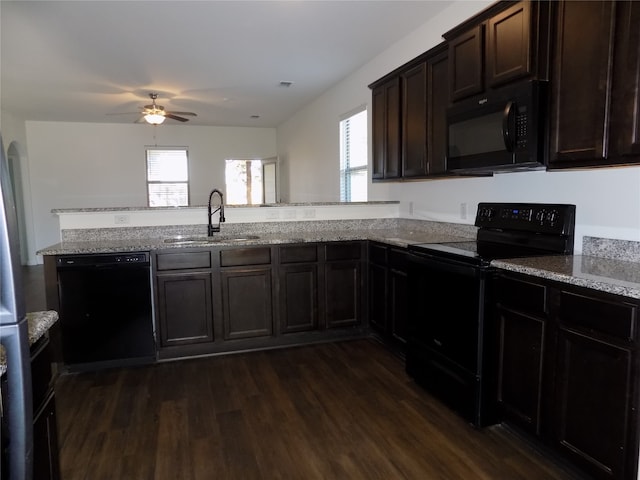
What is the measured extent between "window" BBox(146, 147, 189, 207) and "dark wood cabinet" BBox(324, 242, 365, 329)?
5842mm

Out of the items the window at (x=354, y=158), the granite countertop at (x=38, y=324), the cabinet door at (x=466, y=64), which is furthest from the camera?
the window at (x=354, y=158)

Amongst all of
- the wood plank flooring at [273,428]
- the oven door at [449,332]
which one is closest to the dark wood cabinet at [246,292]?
the wood plank flooring at [273,428]

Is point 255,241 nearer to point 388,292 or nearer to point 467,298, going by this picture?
point 388,292

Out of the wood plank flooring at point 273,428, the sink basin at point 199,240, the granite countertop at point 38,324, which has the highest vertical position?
the sink basin at point 199,240

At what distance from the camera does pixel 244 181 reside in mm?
9148

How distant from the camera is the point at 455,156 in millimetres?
2793

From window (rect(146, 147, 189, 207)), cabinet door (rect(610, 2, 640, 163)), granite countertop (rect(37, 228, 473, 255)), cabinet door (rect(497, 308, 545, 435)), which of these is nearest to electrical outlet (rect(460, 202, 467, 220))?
granite countertop (rect(37, 228, 473, 255))

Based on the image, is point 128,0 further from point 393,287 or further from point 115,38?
point 393,287

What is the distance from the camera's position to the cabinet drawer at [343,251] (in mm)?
3646

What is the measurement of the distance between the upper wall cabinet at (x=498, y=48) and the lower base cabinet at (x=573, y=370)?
1.10 metres

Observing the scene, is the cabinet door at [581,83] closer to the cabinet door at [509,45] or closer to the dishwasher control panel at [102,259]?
the cabinet door at [509,45]

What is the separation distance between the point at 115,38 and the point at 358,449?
3880mm

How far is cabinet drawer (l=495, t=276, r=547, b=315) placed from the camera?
1.95m

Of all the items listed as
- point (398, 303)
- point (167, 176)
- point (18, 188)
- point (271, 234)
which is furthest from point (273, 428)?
point (18, 188)
